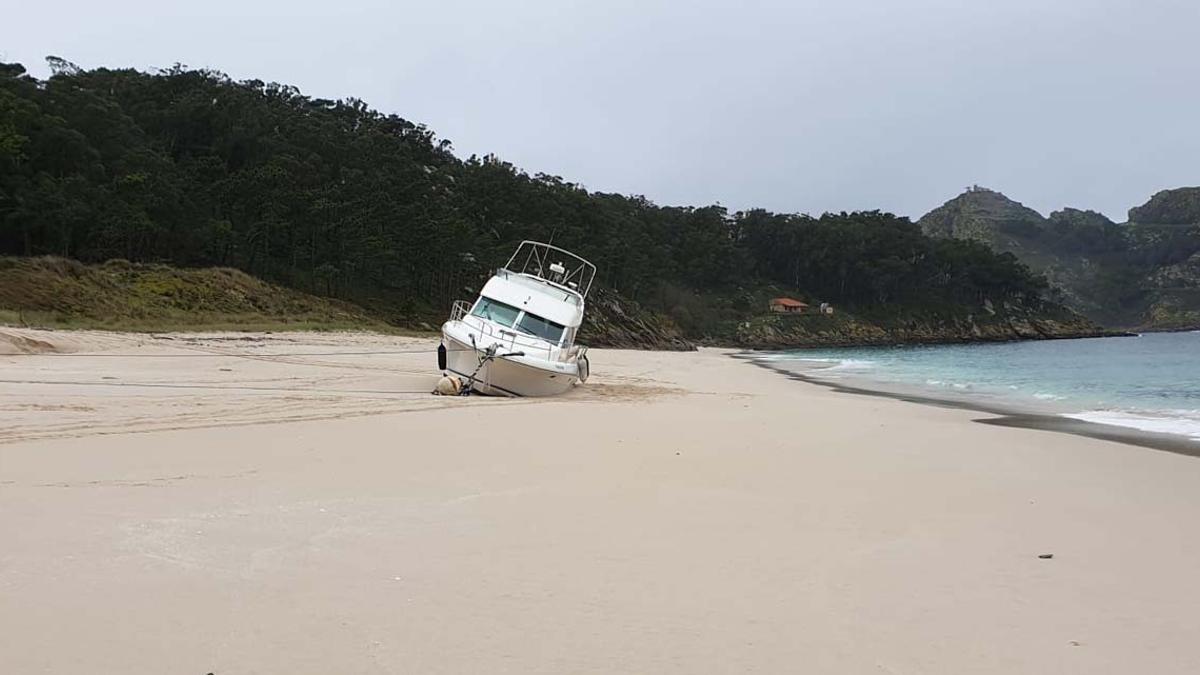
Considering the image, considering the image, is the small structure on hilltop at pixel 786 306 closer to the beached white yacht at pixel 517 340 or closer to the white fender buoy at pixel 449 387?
the beached white yacht at pixel 517 340

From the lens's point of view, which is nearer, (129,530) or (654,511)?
(129,530)

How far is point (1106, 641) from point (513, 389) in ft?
40.3

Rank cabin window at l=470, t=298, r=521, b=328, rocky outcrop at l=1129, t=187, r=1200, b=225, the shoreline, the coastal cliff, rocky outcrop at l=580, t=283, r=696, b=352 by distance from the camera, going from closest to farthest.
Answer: the shoreline, cabin window at l=470, t=298, r=521, b=328, rocky outcrop at l=580, t=283, r=696, b=352, the coastal cliff, rocky outcrop at l=1129, t=187, r=1200, b=225

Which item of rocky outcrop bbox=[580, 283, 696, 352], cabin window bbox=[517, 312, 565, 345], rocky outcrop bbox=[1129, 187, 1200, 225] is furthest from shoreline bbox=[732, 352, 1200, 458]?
rocky outcrop bbox=[1129, 187, 1200, 225]

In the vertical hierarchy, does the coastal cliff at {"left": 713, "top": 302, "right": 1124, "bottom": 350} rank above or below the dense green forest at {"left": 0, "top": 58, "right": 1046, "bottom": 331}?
below

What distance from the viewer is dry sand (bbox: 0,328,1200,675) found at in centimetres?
319

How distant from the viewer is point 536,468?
707 cm

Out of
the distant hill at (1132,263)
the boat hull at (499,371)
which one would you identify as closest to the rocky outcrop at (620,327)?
the boat hull at (499,371)

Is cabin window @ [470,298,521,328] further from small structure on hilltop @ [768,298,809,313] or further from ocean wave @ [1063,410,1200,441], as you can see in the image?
small structure on hilltop @ [768,298,809,313]

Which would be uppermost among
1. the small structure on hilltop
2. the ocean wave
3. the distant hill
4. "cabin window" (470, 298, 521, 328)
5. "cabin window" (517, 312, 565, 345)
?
the distant hill

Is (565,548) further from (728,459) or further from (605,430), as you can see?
(605,430)

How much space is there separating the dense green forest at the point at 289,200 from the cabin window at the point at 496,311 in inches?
1022

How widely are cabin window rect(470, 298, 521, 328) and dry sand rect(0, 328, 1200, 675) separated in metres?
7.43

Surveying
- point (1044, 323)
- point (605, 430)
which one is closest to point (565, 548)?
point (605, 430)
